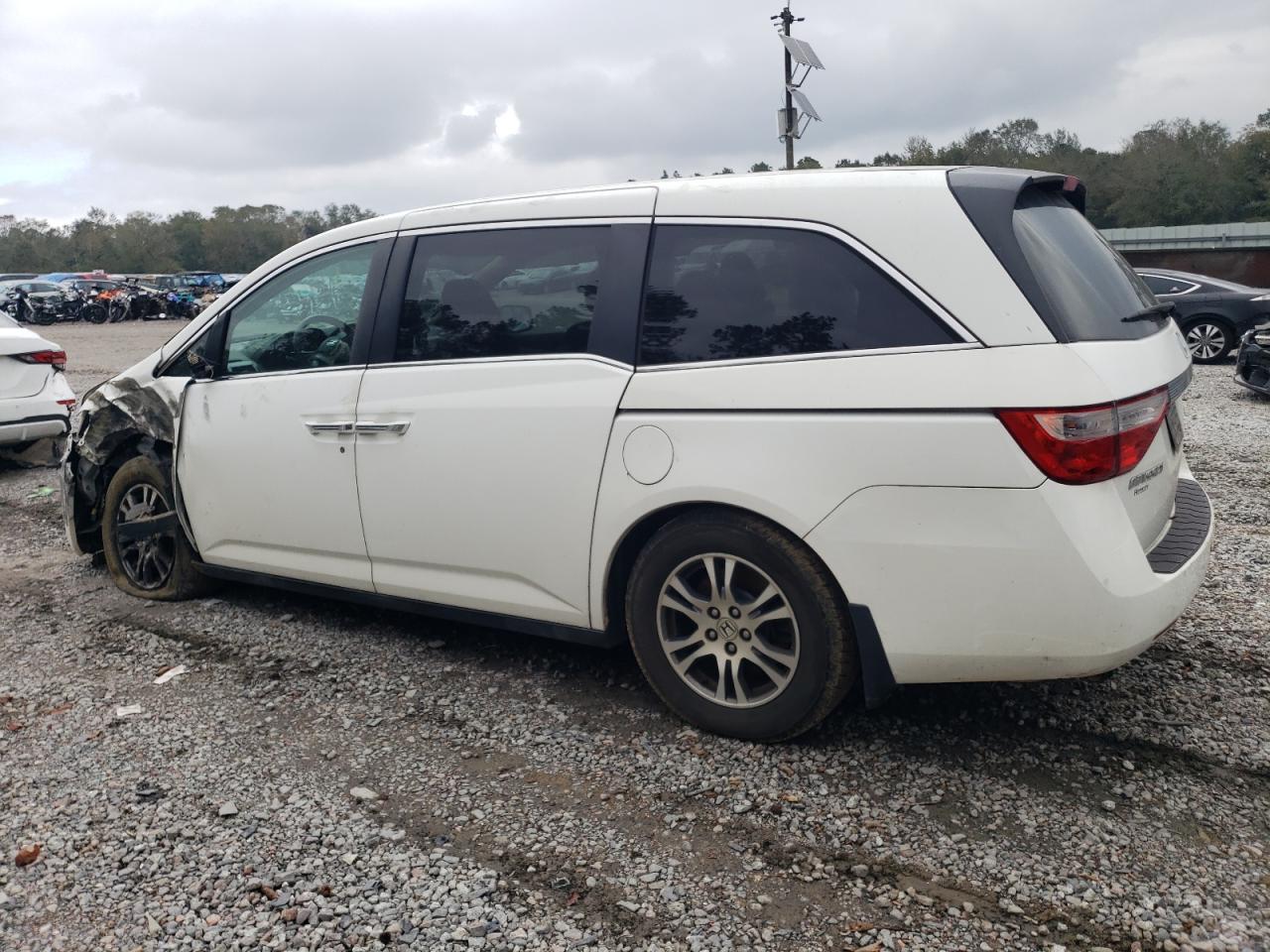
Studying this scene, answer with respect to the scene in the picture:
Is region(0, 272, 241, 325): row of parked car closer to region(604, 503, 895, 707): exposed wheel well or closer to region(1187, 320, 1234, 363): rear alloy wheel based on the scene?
region(1187, 320, 1234, 363): rear alloy wheel

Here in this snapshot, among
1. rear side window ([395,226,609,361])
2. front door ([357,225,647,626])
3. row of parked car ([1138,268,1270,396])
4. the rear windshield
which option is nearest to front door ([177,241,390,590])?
front door ([357,225,647,626])

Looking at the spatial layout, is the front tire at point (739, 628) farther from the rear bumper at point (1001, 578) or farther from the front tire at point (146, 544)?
the front tire at point (146, 544)

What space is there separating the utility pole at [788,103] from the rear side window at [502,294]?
16.2 meters

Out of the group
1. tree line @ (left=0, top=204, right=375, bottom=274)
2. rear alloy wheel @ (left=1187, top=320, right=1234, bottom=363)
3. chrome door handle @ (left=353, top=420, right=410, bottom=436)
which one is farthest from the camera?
tree line @ (left=0, top=204, right=375, bottom=274)

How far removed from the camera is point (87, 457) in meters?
5.21

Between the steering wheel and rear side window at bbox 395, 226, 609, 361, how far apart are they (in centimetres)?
40

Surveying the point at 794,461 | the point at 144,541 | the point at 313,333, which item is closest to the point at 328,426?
the point at 313,333

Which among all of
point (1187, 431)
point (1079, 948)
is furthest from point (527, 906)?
point (1187, 431)

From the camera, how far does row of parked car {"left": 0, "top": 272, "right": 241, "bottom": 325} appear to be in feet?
116

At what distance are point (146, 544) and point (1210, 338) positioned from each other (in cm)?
1427

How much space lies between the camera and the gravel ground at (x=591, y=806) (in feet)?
8.44

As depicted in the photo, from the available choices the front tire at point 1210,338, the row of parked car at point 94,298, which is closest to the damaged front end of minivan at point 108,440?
the front tire at point 1210,338

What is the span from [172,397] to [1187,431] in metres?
8.09

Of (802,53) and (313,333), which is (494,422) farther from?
(802,53)
